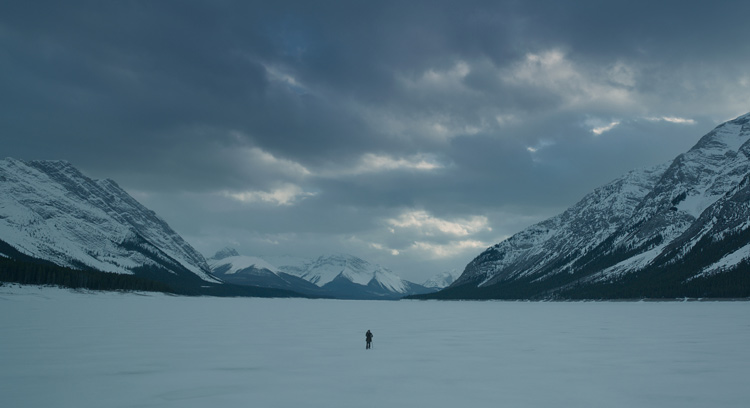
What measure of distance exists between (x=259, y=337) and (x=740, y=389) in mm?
37493

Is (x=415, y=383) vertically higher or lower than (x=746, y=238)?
lower

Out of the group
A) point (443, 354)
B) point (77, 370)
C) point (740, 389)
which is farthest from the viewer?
point (443, 354)

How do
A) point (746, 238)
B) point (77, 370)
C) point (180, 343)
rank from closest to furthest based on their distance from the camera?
point (77, 370) → point (180, 343) → point (746, 238)

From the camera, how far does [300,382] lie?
80.0 feet

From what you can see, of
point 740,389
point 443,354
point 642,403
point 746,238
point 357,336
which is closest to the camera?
point 642,403

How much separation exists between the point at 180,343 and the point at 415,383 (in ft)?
80.3

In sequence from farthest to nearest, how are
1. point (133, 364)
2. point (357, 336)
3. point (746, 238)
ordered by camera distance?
1. point (746, 238)
2. point (357, 336)
3. point (133, 364)

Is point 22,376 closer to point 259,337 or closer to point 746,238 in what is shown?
point 259,337

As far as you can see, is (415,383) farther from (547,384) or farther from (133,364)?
(133,364)

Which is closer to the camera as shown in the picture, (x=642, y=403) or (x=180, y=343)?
(x=642, y=403)

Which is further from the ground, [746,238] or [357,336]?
[746,238]

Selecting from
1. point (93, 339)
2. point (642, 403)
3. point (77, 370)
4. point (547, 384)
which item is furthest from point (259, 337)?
point (642, 403)

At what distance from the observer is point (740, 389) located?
2170cm

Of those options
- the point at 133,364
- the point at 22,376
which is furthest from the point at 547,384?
the point at 22,376
